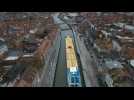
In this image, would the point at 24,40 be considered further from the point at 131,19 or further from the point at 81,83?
the point at 131,19

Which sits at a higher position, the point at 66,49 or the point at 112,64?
the point at 66,49

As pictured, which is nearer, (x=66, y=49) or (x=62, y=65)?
(x=62, y=65)

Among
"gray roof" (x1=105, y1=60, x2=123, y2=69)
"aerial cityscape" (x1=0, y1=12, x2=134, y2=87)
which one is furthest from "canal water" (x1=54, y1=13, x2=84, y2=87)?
"gray roof" (x1=105, y1=60, x2=123, y2=69)

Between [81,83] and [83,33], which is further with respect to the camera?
[83,33]

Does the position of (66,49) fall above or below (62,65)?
above

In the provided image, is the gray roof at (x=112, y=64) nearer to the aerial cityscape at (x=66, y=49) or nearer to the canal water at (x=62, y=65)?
the aerial cityscape at (x=66, y=49)

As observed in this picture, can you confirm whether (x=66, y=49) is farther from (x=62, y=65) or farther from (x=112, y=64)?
(x=112, y=64)

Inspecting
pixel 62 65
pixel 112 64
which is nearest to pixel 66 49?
pixel 62 65

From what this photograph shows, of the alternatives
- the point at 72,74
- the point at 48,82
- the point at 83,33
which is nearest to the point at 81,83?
the point at 72,74

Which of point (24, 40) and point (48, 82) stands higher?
point (24, 40)
